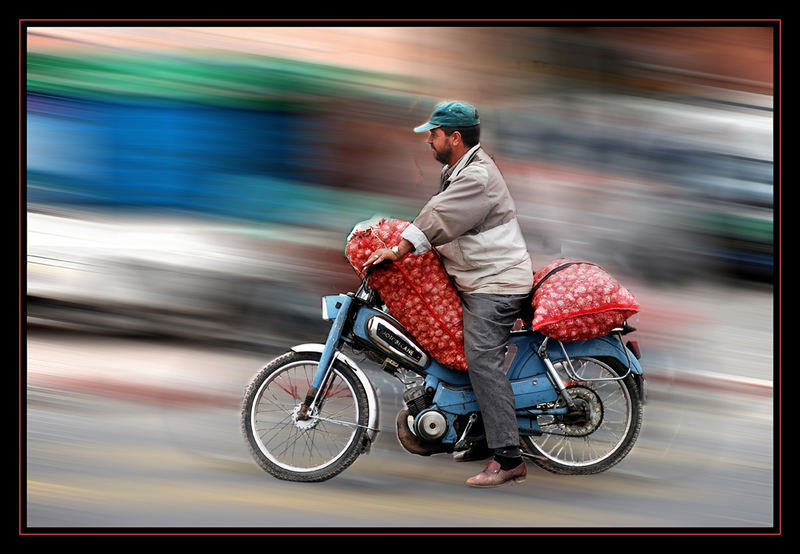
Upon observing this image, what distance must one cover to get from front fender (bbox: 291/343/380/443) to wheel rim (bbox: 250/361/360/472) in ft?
0.24

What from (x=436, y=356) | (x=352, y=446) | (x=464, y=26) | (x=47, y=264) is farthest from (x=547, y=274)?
(x=47, y=264)

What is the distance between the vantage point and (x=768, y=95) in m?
5.63

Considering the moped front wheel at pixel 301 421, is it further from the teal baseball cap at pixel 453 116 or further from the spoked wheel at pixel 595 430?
the teal baseball cap at pixel 453 116

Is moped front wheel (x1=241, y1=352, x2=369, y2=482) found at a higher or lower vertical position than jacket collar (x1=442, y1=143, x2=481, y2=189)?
lower

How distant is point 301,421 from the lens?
4.57 m

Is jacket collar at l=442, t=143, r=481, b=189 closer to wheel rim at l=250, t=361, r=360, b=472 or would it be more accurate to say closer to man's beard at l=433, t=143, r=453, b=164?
man's beard at l=433, t=143, r=453, b=164

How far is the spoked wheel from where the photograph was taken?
4.78 meters

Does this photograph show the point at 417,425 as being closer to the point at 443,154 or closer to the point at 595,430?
the point at 595,430

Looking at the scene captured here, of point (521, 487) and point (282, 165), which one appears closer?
point (521, 487)

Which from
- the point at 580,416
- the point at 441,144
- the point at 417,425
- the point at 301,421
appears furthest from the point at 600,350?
the point at 301,421

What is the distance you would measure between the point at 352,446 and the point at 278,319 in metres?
1.36

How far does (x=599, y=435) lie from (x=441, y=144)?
185 centimetres

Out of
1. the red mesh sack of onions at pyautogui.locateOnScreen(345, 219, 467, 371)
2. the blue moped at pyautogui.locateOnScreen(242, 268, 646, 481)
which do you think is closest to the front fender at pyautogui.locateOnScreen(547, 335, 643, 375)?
the blue moped at pyautogui.locateOnScreen(242, 268, 646, 481)

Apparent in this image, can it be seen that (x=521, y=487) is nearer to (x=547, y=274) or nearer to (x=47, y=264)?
(x=547, y=274)
